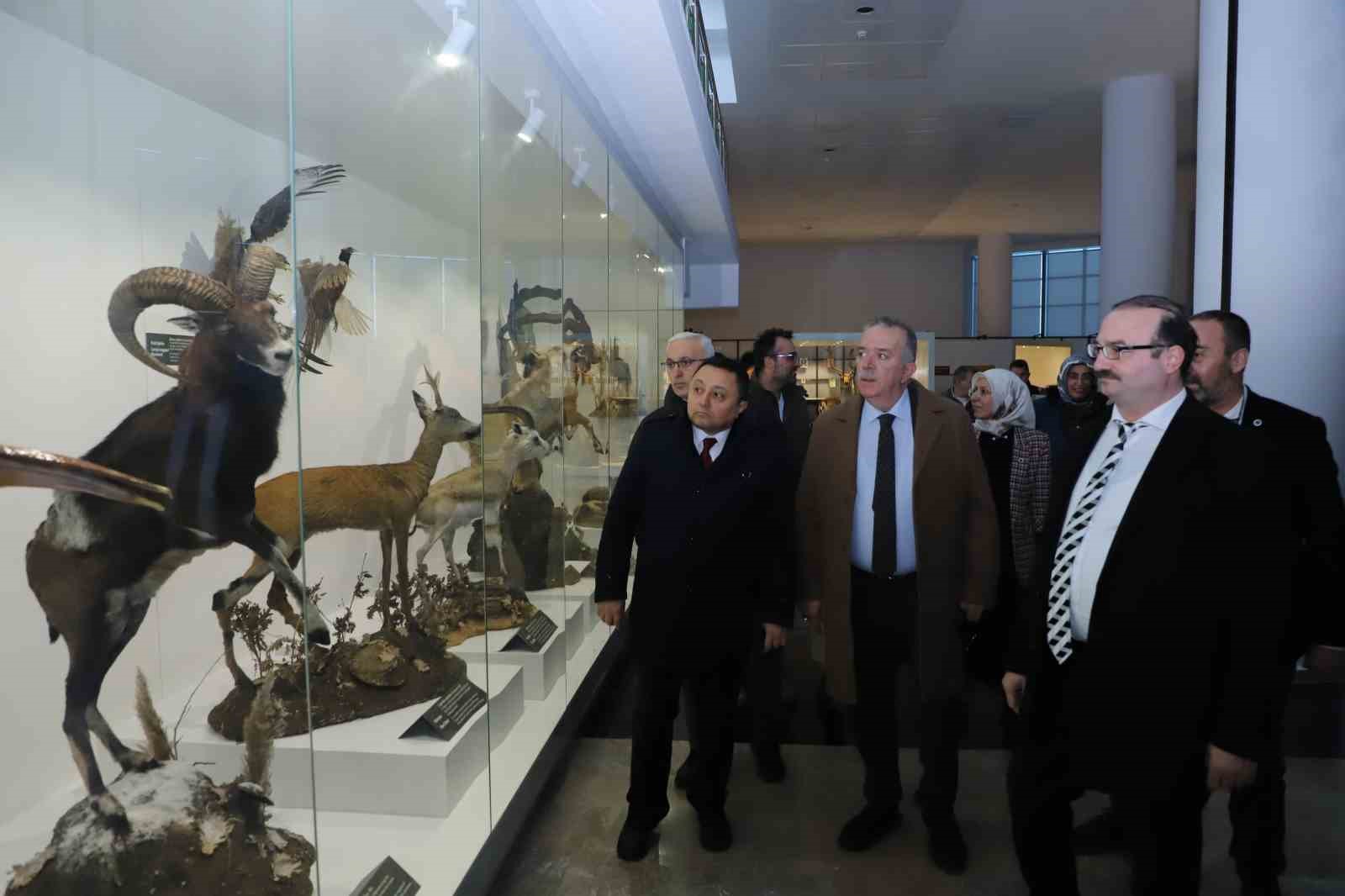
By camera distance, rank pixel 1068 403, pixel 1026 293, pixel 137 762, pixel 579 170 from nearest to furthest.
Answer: pixel 137 762, pixel 579 170, pixel 1068 403, pixel 1026 293

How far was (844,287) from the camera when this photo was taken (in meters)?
20.4

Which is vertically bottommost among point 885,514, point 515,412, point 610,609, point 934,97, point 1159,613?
point 610,609

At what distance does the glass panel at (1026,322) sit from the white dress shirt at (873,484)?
63.1 feet

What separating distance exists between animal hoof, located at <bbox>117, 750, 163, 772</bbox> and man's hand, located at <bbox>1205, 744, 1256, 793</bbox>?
2.05 m

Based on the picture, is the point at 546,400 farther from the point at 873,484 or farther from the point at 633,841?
the point at 633,841

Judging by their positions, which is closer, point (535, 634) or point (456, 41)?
point (456, 41)

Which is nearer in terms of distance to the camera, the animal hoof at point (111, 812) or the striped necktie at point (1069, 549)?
the animal hoof at point (111, 812)

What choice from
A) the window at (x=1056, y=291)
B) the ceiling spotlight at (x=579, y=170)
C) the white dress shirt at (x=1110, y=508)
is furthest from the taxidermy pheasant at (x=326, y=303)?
the window at (x=1056, y=291)

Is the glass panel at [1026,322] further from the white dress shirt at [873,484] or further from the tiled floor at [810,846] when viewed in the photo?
the white dress shirt at [873,484]

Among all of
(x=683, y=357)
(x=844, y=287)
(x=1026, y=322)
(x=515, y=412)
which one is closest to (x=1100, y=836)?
(x=683, y=357)

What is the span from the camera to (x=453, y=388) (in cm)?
269

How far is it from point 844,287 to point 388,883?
1951 centimetres

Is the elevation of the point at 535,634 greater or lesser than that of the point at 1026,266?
lesser

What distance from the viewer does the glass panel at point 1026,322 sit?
67.5ft
